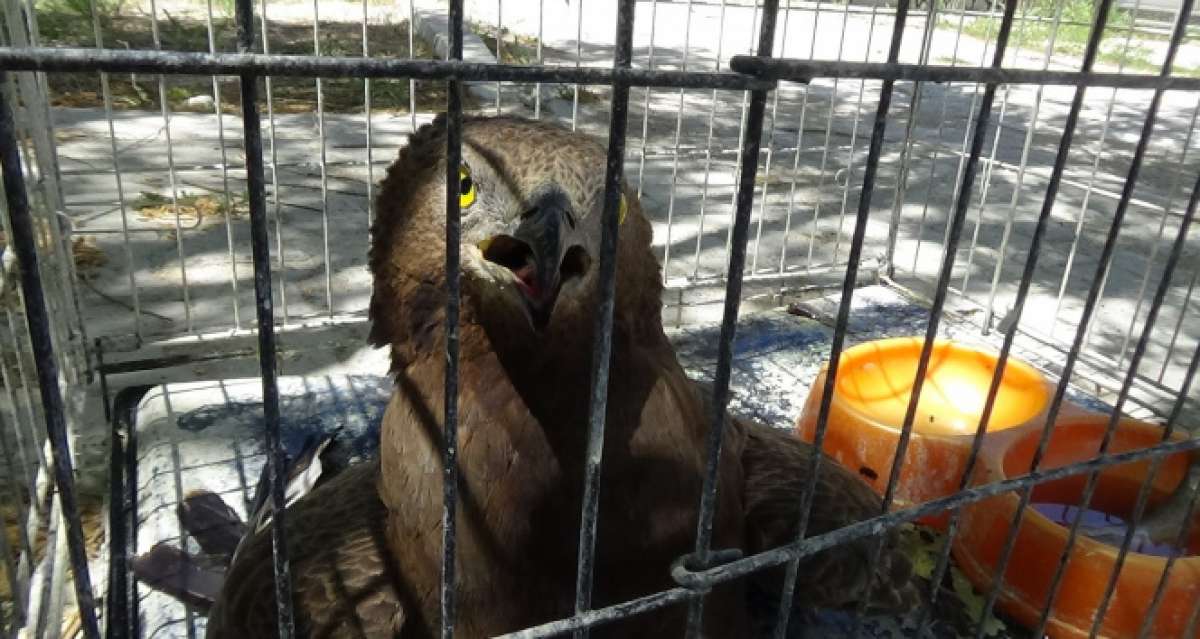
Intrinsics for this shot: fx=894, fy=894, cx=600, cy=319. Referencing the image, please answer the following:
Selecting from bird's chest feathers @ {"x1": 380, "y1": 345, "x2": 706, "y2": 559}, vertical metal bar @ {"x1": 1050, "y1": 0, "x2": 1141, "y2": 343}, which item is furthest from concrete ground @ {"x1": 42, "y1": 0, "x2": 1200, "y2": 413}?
bird's chest feathers @ {"x1": 380, "y1": 345, "x2": 706, "y2": 559}

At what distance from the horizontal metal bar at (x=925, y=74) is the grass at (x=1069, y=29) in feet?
5.95

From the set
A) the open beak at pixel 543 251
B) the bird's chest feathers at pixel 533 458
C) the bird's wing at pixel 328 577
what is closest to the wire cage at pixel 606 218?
the bird's chest feathers at pixel 533 458

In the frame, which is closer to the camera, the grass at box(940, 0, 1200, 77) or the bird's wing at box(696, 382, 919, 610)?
the bird's wing at box(696, 382, 919, 610)

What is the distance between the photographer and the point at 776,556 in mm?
1262

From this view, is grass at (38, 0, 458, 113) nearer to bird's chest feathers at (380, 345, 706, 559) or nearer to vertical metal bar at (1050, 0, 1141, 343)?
vertical metal bar at (1050, 0, 1141, 343)

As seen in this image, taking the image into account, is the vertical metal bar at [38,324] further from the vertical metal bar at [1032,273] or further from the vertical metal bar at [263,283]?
the vertical metal bar at [1032,273]

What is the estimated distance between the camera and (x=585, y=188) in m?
1.57

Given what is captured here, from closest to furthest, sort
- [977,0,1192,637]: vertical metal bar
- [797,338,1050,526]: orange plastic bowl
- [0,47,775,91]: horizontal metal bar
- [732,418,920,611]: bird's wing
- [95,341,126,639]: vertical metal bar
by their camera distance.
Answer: [0,47,775,91]: horizontal metal bar < [977,0,1192,637]: vertical metal bar < [732,418,920,611]: bird's wing < [95,341,126,639]: vertical metal bar < [797,338,1050,526]: orange plastic bowl

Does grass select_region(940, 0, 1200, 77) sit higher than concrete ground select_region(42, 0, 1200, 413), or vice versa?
grass select_region(940, 0, 1200, 77)

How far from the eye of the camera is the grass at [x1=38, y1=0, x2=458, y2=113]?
6.76m

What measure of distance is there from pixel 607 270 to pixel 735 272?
0.16 metres

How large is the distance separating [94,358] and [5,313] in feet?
3.52

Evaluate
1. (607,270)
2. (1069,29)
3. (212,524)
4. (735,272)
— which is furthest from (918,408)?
(1069,29)

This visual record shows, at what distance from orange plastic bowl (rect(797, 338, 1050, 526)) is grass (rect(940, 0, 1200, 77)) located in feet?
4.11
